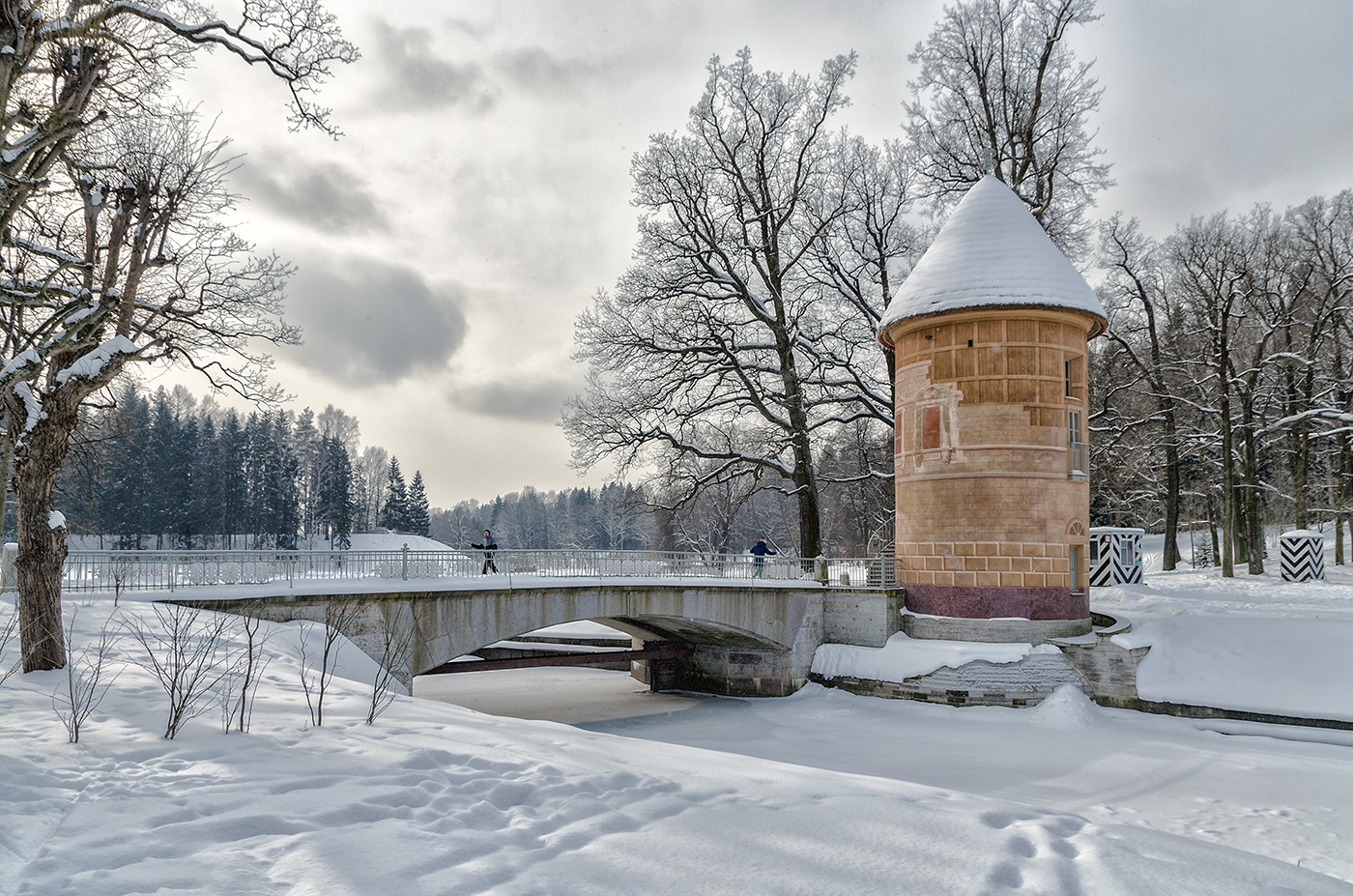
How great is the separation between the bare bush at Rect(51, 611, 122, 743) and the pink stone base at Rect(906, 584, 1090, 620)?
15.7 meters

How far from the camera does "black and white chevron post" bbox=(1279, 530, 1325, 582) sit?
22.7 meters

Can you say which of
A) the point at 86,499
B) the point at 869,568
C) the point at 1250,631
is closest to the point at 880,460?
the point at 869,568

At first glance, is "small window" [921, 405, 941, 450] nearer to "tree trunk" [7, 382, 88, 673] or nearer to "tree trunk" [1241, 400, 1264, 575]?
"tree trunk" [1241, 400, 1264, 575]

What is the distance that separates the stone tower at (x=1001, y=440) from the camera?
17312mm

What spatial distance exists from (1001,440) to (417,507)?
59096 millimetres

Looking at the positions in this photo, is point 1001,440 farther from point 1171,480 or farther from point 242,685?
point 242,685

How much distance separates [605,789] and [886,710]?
13.5 m

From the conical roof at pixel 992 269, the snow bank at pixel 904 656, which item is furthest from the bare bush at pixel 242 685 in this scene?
the conical roof at pixel 992 269

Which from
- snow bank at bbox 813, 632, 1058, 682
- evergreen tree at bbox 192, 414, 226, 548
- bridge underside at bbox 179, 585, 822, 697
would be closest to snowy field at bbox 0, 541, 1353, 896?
bridge underside at bbox 179, 585, 822, 697

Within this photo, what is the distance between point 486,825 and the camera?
13.8 feet

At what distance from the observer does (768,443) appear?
23672mm

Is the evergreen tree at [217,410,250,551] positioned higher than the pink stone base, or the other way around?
the evergreen tree at [217,410,250,551]

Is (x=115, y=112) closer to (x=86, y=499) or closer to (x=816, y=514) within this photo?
(x=86, y=499)

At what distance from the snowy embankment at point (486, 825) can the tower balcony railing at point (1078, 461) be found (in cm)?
1414
